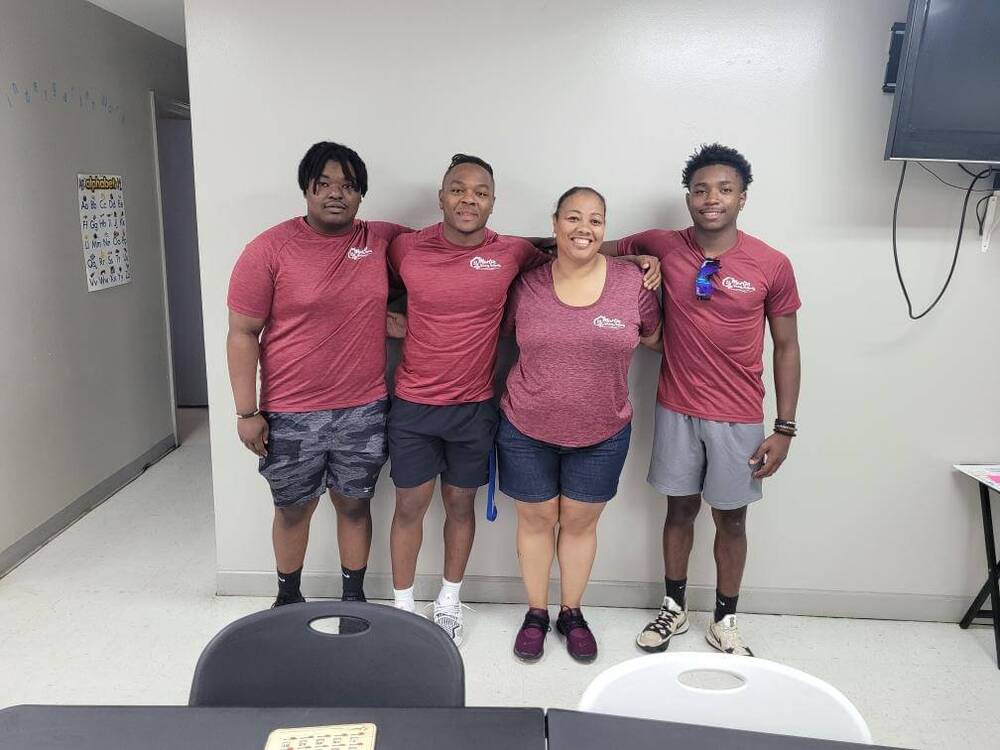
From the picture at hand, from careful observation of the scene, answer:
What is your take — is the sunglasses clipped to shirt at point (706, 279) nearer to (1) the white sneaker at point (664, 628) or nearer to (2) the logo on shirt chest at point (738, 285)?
(2) the logo on shirt chest at point (738, 285)

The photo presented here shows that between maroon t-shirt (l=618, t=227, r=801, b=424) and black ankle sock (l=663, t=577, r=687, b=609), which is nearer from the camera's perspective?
maroon t-shirt (l=618, t=227, r=801, b=424)

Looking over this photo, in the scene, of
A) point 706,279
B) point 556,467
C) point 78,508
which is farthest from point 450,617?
point 78,508

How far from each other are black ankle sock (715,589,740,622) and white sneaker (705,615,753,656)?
0.05ft

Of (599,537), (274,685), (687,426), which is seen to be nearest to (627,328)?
(687,426)

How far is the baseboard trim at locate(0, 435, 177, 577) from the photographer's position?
3.11m

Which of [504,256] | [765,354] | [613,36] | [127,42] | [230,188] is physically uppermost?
[127,42]

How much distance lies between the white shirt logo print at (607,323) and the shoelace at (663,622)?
44.3 inches

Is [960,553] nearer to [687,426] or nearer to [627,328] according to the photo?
[687,426]

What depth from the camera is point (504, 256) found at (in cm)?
233

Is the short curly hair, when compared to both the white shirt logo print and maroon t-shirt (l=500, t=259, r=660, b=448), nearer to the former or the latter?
maroon t-shirt (l=500, t=259, r=660, b=448)

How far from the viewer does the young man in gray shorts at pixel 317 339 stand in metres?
2.24

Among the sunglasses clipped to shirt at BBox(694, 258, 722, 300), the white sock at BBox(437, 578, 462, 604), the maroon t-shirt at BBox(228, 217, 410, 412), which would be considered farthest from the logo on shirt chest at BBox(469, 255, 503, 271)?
the white sock at BBox(437, 578, 462, 604)

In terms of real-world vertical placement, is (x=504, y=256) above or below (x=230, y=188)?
below

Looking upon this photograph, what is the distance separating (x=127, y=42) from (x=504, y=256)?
9.61 ft
